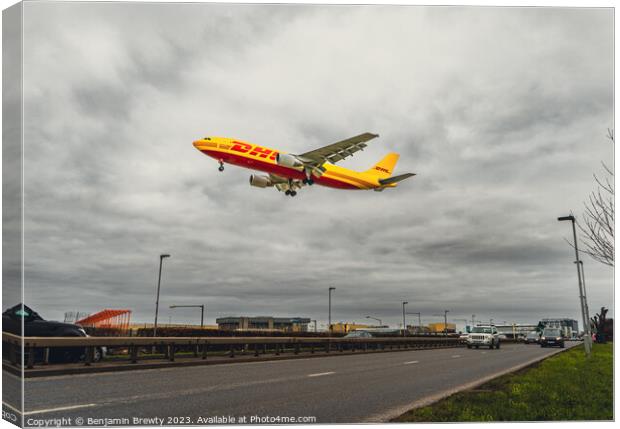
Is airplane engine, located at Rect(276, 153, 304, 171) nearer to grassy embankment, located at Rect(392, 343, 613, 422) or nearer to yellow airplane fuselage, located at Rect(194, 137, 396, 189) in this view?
yellow airplane fuselage, located at Rect(194, 137, 396, 189)

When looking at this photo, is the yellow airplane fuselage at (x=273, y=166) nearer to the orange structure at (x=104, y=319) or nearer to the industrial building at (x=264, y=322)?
the orange structure at (x=104, y=319)

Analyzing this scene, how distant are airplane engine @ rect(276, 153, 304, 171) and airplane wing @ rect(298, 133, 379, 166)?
1.27 meters

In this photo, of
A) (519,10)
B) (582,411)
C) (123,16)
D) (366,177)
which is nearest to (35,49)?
(123,16)

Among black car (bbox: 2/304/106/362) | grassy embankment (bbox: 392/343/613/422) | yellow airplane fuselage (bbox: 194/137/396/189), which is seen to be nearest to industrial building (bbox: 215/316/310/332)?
yellow airplane fuselage (bbox: 194/137/396/189)

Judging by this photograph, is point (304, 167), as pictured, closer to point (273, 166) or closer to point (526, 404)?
point (273, 166)

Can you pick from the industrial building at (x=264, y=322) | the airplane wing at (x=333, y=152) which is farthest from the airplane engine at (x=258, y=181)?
the industrial building at (x=264, y=322)

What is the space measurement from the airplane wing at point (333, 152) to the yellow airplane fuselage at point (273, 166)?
77 centimetres

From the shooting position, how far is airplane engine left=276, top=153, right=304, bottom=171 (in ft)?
80.7

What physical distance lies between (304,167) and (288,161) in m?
3.04

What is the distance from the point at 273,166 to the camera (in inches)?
1089

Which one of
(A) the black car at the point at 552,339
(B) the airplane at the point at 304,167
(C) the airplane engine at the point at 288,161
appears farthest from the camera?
(A) the black car at the point at 552,339

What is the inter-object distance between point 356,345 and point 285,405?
2588 centimetres

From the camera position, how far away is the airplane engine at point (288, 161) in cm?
2461

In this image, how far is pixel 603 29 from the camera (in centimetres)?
1059
